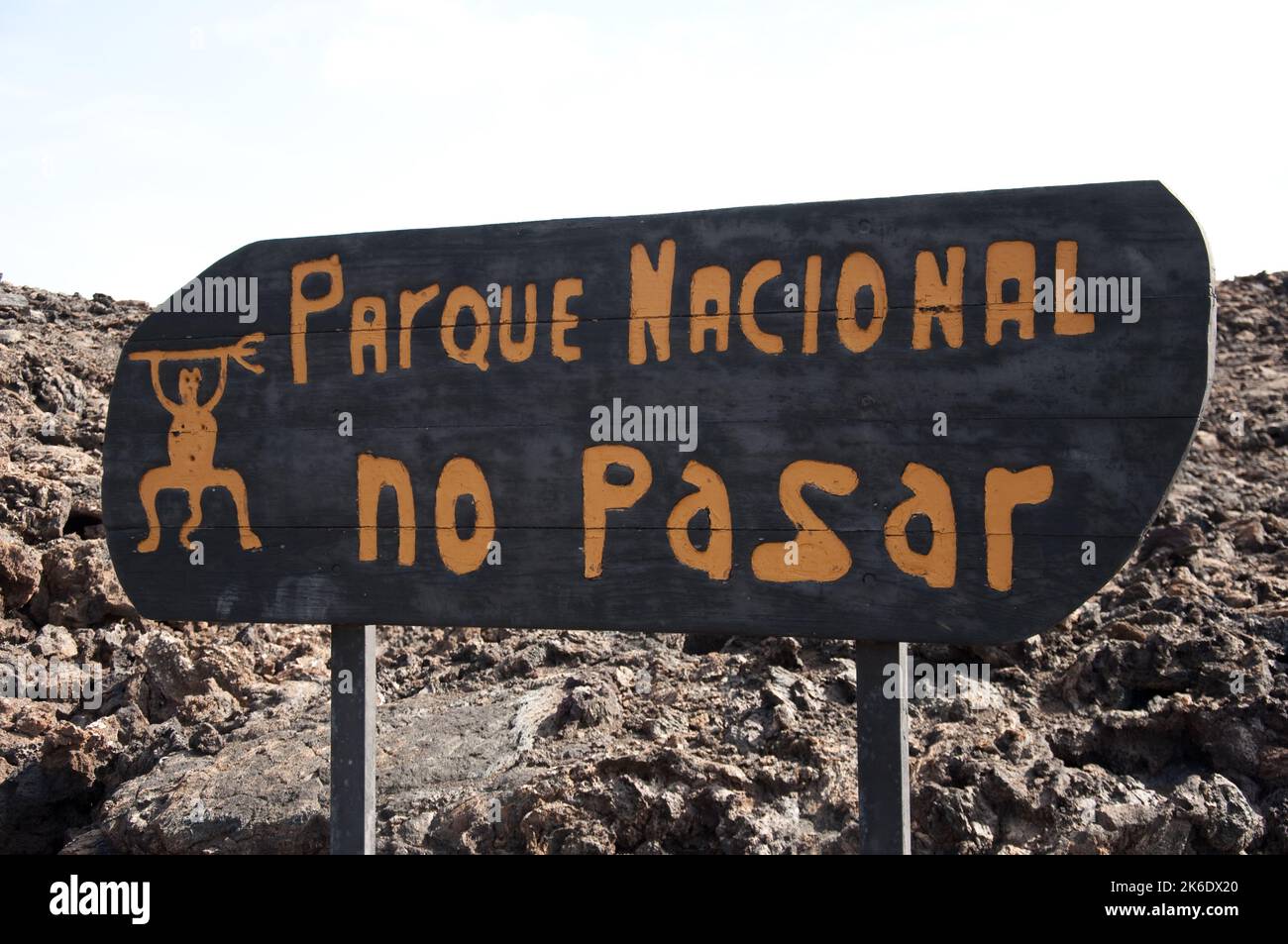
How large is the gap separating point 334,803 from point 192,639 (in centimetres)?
329

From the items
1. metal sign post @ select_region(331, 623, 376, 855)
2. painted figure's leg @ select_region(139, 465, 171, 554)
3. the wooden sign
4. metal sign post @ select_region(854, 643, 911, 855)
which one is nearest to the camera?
the wooden sign

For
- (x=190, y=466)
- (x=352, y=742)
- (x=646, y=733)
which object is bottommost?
(x=646, y=733)

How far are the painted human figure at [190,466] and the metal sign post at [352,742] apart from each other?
1.41ft

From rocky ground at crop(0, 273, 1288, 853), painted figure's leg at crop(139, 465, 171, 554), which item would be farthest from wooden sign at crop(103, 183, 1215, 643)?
rocky ground at crop(0, 273, 1288, 853)

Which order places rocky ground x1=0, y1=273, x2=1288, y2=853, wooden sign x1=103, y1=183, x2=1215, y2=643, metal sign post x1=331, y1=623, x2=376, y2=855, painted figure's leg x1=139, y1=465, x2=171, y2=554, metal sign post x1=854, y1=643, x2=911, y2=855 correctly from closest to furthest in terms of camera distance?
wooden sign x1=103, y1=183, x2=1215, y2=643, metal sign post x1=854, y1=643, x2=911, y2=855, metal sign post x1=331, y1=623, x2=376, y2=855, painted figure's leg x1=139, y1=465, x2=171, y2=554, rocky ground x1=0, y1=273, x2=1288, y2=853

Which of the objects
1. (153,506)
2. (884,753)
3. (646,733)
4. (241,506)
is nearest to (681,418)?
(884,753)

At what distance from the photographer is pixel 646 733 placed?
172 inches

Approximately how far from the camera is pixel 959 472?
2539 mm

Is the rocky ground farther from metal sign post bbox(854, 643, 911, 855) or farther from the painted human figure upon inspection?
the painted human figure

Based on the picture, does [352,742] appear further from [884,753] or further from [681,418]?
[884,753]

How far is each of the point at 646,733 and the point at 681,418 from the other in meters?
2.07

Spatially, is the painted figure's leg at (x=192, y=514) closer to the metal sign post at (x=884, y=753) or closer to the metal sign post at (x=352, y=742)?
the metal sign post at (x=352, y=742)

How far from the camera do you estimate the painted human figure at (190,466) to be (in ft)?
9.96

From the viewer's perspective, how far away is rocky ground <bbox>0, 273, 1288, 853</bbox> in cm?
390
